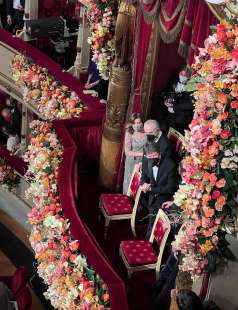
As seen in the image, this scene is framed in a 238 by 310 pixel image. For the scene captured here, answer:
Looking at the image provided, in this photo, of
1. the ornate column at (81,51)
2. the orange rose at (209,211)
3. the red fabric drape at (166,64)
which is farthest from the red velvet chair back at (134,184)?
the ornate column at (81,51)

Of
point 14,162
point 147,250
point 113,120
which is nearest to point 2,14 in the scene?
point 14,162

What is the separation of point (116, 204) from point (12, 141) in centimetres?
561

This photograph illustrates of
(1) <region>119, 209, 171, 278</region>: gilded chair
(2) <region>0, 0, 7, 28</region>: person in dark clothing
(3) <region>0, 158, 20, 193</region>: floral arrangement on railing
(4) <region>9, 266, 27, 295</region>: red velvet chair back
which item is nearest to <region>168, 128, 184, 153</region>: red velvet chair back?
(1) <region>119, 209, 171, 278</region>: gilded chair

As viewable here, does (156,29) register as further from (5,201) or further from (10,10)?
(5,201)

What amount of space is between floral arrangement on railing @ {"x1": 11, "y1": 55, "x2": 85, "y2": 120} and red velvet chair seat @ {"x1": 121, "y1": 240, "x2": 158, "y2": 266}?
2.67m

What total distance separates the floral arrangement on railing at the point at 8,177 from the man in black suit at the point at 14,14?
2.45 m

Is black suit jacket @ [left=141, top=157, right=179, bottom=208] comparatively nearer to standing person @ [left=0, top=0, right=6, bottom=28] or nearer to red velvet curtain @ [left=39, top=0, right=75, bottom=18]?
red velvet curtain @ [left=39, top=0, right=75, bottom=18]

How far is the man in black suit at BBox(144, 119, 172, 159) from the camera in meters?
6.77

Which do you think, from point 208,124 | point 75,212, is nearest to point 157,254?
point 75,212

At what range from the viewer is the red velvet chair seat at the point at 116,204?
7.23 metres

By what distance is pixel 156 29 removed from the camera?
7609 millimetres

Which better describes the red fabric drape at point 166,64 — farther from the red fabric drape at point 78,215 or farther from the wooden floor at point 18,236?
the wooden floor at point 18,236

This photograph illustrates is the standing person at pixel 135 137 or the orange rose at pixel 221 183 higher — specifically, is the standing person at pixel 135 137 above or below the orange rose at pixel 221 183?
below

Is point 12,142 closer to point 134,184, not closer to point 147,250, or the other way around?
point 134,184
